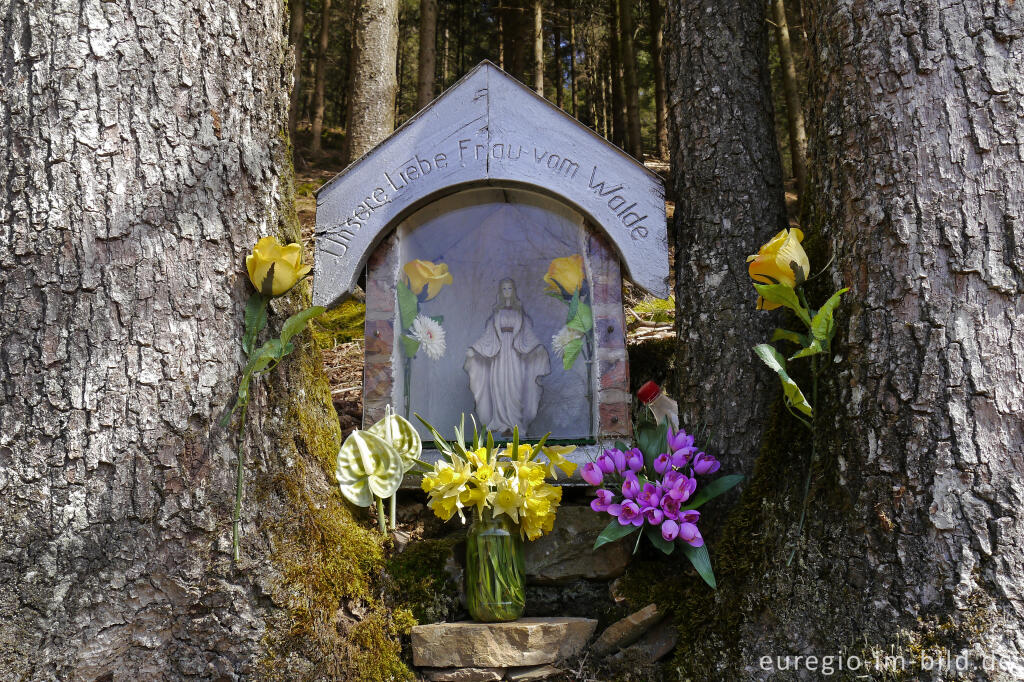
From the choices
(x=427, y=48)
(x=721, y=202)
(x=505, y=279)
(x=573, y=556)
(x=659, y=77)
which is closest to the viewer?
(x=573, y=556)

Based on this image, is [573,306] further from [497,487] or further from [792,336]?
[792,336]

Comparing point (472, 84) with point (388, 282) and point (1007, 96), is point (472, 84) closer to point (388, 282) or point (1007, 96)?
point (388, 282)

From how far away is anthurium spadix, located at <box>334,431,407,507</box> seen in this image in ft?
9.69

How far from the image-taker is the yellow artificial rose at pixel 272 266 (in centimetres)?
270

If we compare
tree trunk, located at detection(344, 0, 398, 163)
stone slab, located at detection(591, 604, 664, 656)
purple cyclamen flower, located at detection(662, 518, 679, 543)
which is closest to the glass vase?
stone slab, located at detection(591, 604, 664, 656)

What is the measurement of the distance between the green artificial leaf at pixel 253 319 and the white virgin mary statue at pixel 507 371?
132 cm

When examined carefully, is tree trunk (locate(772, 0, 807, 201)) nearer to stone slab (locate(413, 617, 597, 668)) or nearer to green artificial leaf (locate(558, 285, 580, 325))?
green artificial leaf (locate(558, 285, 580, 325))

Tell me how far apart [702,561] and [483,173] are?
179 centimetres

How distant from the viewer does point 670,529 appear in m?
→ 2.76

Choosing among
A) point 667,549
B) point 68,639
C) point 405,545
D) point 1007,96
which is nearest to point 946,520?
point 667,549

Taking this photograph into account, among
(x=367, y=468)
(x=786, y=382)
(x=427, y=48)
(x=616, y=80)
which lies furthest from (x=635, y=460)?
(x=616, y=80)

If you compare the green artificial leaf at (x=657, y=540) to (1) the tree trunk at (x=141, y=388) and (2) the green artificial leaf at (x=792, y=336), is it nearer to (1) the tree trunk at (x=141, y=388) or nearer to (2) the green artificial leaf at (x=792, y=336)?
(2) the green artificial leaf at (x=792, y=336)

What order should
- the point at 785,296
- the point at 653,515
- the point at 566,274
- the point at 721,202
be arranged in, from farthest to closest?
the point at 566,274 < the point at 721,202 < the point at 653,515 < the point at 785,296

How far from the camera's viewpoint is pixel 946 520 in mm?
2145
